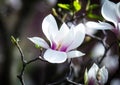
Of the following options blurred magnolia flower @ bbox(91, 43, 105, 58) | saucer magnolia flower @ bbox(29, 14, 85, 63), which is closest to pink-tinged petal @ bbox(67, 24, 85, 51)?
saucer magnolia flower @ bbox(29, 14, 85, 63)

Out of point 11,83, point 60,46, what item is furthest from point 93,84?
point 11,83

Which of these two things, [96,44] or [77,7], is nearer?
[77,7]

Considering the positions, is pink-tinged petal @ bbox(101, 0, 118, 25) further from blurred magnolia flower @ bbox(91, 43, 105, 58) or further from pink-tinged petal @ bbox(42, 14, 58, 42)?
blurred magnolia flower @ bbox(91, 43, 105, 58)

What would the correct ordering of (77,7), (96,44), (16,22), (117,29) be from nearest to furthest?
1. (117,29)
2. (77,7)
3. (96,44)
4. (16,22)

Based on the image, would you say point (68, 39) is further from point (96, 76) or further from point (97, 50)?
point (97, 50)

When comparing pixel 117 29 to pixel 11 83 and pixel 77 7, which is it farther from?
pixel 11 83

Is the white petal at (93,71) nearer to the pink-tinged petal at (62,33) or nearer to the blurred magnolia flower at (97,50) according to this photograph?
the pink-tinged petal at (62,33)

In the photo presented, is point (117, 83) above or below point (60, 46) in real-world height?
below
